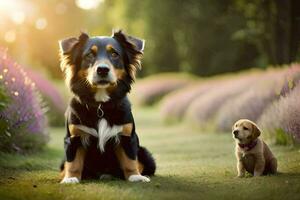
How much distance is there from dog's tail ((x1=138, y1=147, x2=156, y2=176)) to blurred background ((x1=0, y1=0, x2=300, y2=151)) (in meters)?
1.37

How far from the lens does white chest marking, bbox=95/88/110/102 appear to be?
5.97m

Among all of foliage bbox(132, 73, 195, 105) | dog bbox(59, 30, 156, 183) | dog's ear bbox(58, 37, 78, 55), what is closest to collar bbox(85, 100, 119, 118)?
dog bbox(59, 30, 156, 183)

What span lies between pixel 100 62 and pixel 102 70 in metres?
0.10

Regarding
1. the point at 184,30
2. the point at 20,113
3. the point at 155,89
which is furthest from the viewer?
the point at 184,30

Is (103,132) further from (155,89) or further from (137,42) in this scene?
(155,89)

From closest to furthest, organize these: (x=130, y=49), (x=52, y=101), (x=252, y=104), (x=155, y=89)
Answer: (x=130, y=49)
(x=252, y=104)
(x=52, y=101)
(x=155, y=89)

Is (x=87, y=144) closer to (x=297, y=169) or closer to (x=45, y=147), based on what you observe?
(x=297, y=169)

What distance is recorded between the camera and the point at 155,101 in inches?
1059

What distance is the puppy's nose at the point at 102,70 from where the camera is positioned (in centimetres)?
572

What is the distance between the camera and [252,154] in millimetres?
6082

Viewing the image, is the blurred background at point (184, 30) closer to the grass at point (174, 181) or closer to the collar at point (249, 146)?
the grass at point (174, 181)

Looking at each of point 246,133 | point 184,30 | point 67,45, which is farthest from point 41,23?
point 246,133

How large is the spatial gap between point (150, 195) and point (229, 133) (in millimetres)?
6498

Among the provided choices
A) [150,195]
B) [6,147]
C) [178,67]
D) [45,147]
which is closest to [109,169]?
[150,195]
